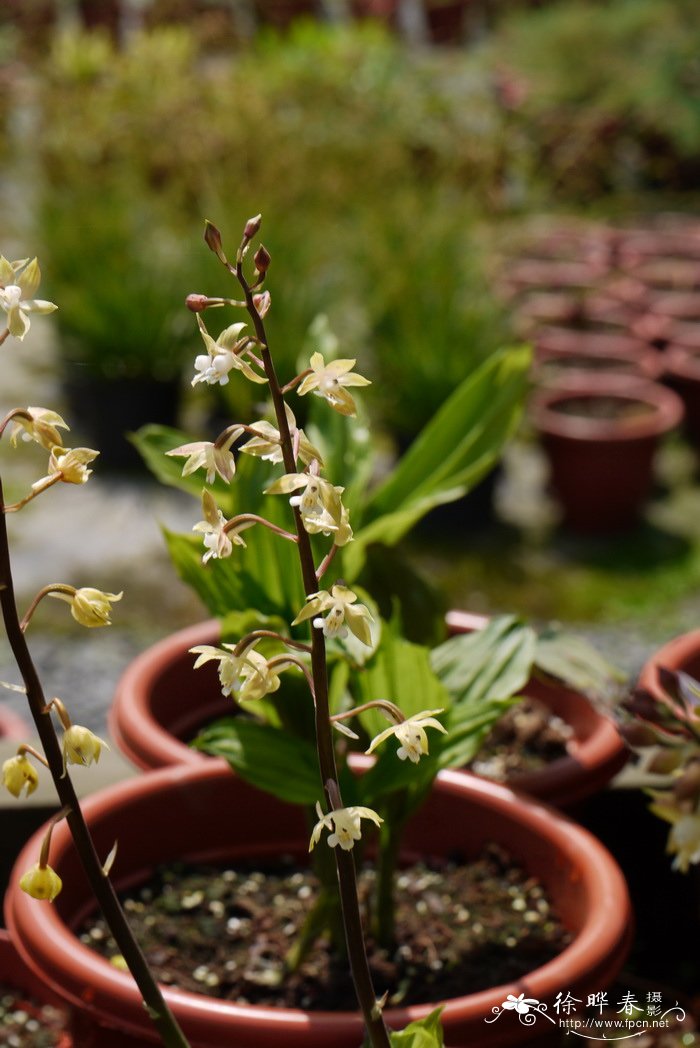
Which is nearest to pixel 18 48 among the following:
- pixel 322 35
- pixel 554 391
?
pixel 322 35

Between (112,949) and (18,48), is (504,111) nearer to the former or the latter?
(18,48)

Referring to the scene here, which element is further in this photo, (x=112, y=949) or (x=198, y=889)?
(x=198, y=889)

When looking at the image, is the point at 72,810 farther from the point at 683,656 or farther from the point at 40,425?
the point at 683,656

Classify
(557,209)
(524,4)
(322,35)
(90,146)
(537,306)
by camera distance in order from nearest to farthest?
(537,306) < (90,146) < (557,209) < (322,35) < (524,4)

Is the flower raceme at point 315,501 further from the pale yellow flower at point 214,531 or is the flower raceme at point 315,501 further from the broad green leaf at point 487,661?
the broad green leaf at point 487,661

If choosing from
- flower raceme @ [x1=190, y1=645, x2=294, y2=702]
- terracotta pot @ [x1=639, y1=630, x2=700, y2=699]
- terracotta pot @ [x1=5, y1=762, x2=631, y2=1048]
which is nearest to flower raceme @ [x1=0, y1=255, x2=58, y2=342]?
flower raceme @ [x1=190, y1=645, x2=294, y2=702]

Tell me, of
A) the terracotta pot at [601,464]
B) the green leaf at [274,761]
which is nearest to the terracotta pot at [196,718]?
the green leaf at [274,761]
